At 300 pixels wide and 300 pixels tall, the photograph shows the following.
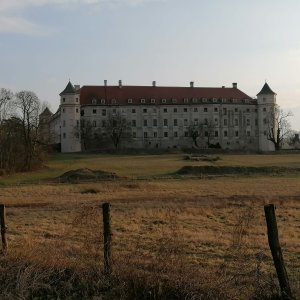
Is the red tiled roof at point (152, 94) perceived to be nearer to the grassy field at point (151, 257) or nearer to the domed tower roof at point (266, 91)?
the domed tower roof at point (266, 91)

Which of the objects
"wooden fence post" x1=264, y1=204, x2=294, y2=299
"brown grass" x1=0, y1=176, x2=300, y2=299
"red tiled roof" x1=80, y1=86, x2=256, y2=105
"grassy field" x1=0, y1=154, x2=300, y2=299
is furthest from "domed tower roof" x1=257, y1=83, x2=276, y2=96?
"wooden fence post" x1=264, y1=204, x2=294, y2=299

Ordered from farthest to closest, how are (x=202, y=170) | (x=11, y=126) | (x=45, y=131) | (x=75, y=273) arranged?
(x=45, y=131) → (x=11, y=126) → (x=202, y=170) → (x=75, y=273)

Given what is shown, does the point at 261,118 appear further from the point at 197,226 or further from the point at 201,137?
the point at 197,226

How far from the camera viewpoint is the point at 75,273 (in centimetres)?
822

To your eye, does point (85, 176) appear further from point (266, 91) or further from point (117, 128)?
point (266, 91)

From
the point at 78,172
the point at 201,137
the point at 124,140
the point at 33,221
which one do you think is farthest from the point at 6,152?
the point at 201,137

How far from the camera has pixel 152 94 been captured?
146250 millimetres

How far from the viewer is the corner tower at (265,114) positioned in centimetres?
14338

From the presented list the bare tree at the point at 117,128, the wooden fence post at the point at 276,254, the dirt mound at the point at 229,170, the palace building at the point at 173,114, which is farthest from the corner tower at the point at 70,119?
the wooden fence post at the point at 276,254

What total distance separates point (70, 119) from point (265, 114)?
56.7 m

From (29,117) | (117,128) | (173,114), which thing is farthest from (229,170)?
(173,114)

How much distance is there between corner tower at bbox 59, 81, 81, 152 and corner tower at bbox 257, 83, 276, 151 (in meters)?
53.2

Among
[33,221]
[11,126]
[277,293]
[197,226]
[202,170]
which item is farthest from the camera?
[11,126]

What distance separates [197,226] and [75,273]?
9.69 m
